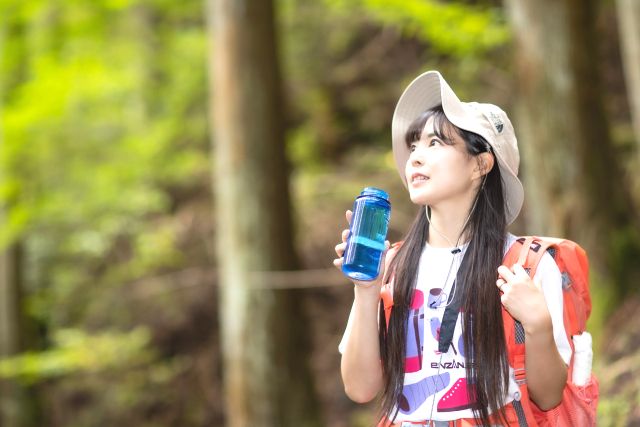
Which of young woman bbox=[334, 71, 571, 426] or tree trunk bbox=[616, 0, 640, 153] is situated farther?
tree trunk bbox=[616, 0, 640, 153]

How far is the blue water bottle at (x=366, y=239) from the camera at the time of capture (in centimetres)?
215

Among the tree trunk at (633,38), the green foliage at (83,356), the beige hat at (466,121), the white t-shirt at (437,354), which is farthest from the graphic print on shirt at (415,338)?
the green foliage at (83,356)

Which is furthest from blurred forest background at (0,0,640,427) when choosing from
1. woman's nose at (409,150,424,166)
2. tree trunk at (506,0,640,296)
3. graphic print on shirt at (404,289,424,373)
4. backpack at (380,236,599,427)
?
woman's nose at (409,150,424,166)

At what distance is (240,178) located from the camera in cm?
772

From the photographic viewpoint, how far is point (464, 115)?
228 cm

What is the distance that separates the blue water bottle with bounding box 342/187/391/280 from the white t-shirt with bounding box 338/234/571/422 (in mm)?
188

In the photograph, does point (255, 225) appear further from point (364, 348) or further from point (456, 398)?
point (456, 398)

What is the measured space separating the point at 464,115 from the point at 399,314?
0.61 meters

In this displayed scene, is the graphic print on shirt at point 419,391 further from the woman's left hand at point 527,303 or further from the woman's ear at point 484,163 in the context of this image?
the woman's ear at point 484,163

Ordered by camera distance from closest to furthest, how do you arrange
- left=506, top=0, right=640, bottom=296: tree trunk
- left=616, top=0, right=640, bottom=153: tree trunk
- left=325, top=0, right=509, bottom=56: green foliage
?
left=616, top=0, right=640, bottom=153: tree trunk, left=506, top=0, right=640, bottom=296: tree trunk, left=325, top=0, right=509, bottom=56: green foliage

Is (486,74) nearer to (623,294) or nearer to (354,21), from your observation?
(354,21)

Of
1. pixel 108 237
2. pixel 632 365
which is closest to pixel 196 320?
pixel 108 237

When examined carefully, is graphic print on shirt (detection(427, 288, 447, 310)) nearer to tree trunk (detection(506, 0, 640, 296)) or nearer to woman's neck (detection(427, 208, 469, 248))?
woman's neck (detection(427, 208, 469, 248))

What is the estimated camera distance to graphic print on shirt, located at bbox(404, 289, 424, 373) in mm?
2203
